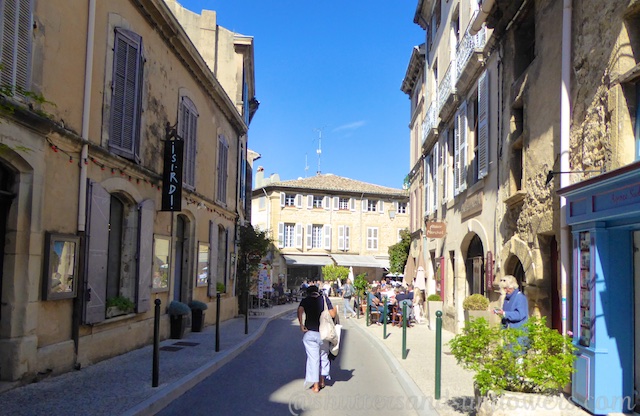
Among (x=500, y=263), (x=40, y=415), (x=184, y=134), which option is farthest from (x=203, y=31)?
(x=40, y=415)

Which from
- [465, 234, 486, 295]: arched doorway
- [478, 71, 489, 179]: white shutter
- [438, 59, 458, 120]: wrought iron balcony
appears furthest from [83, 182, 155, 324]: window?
[438, 59, 458, 120]: wrought iron balcony

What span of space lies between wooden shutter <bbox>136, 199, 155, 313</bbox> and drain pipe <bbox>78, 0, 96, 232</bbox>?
2.20 meters

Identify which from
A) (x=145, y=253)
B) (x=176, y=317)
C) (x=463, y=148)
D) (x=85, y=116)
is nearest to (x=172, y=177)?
(x=145, y=253)

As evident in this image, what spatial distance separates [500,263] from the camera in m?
10.9

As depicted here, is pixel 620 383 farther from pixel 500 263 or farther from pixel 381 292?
pixel 381 292

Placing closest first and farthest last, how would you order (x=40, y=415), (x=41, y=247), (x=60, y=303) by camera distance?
(x=40, y=415) → (x=41, y=247) → (x=60, y=303)

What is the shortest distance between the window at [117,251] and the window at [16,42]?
231cm

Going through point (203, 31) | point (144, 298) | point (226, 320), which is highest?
point (203, 31)

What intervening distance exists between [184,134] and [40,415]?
9271mm

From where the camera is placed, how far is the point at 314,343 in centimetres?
786

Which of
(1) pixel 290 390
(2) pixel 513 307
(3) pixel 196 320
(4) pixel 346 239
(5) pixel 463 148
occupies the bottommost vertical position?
(1) pixel 290 390

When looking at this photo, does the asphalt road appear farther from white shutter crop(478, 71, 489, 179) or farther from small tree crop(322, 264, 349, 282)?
small tree crop(322, 264, 349, 282)

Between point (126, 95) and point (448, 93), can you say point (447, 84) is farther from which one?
point (126, 95)

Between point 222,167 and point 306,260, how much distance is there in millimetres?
25627
